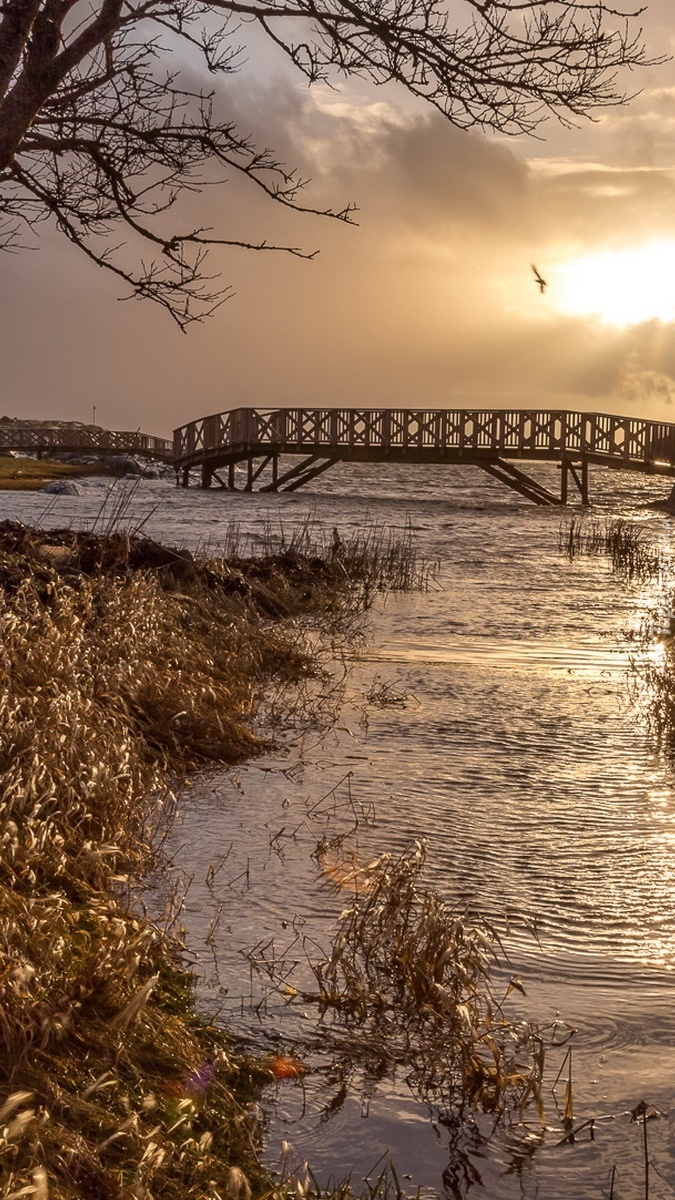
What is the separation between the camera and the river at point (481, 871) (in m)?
2.57

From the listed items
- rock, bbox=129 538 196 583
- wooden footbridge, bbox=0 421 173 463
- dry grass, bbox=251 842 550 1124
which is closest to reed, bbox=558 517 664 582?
rock, bbox=129 538 196 583

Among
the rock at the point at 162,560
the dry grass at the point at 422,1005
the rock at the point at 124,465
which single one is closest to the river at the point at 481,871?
the dry grass at the point at 422,1005

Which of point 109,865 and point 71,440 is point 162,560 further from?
point 71,440

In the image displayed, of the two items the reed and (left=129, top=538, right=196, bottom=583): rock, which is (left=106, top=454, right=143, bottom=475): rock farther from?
(left=129, top=538, right=196, bottom=583): rock

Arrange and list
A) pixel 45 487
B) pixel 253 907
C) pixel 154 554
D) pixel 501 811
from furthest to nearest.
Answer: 1. pixel 45 487
2. pixel 154 554
3. pixel 501 811
4. pixel 253 907

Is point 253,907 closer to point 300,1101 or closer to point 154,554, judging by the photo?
point 300,1101

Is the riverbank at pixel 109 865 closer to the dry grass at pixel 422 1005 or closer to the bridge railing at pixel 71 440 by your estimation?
the dry grass at pixel 422 1005

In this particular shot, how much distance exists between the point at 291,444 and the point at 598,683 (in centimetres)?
2502

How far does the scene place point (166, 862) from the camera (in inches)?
164

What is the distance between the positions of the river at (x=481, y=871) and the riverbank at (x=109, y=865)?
16 centimetres

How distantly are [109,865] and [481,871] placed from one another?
1.18 m

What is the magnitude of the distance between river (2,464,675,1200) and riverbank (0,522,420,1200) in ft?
0.52

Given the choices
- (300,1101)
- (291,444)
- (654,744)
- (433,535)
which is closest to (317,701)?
(654,744)

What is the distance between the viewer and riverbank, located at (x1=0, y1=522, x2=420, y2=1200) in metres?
2.30
